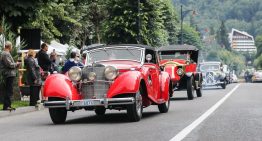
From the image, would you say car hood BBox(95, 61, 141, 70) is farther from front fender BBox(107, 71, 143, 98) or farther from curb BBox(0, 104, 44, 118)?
curb BBox(0, 104, 44, 118)

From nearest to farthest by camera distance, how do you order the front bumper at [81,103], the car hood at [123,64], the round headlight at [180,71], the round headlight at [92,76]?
1. the front bumper at [81,103]
2. the round headlight at [92,76]
3. the car hood at [123,64]
4. the round headlight at [180,71]

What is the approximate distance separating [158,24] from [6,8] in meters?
27.4

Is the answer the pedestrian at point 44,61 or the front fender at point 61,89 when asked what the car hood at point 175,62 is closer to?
the pedestrian at point 44,61

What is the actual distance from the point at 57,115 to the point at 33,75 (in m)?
5.38

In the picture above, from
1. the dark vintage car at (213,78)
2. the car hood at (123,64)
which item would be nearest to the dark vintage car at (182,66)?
the car hood at (123,64)

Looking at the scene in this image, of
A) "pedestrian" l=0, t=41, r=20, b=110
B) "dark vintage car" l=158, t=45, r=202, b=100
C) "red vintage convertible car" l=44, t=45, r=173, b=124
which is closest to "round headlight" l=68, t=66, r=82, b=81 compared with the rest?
"red vintage convertible car" l=44, t=45, r=173, b=124

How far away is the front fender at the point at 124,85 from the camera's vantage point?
45.1ft

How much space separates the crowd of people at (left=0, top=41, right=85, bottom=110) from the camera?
57.2 ft

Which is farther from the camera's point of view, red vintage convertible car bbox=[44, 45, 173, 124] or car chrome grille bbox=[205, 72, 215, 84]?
car chrome grille bbox=[205, 72, 215, 84]

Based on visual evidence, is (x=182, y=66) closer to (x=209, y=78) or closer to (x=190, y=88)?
(x=190, y=88)

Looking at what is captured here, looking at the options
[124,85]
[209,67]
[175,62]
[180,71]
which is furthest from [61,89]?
[209,67]

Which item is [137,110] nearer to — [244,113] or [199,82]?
[244,113]

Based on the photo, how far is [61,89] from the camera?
1407cm

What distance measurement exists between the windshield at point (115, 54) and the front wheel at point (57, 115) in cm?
180
